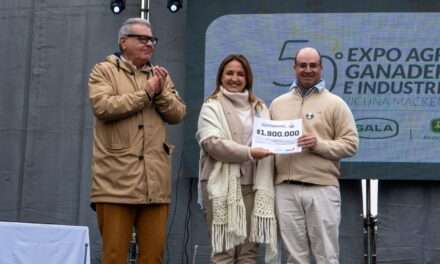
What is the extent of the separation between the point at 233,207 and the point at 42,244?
57.4 inches

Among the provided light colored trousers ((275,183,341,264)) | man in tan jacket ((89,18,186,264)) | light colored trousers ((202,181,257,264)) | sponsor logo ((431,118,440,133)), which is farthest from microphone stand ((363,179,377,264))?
man in tan jacket ((89,18,186,264))

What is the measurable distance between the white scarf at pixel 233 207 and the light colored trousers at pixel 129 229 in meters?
0.25

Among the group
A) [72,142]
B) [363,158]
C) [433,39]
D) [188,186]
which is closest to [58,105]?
[72,142]

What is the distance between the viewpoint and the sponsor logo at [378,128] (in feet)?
17.7

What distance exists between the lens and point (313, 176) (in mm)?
3508

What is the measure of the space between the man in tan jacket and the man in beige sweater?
0.57 meters

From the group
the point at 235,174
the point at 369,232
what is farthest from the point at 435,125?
the point at 235,174

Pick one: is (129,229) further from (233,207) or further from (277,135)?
(277,135)

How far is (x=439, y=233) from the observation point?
17.9 ft

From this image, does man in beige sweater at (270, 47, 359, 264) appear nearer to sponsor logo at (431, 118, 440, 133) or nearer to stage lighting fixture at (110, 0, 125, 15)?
sponsor logo at (431, 118, 440, 133)

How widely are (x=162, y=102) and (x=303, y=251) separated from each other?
3.15 feet

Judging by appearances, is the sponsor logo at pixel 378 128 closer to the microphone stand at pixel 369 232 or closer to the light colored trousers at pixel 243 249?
the microphone stand at pixel 369 232

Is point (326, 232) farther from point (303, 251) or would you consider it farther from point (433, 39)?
point (433, 39)

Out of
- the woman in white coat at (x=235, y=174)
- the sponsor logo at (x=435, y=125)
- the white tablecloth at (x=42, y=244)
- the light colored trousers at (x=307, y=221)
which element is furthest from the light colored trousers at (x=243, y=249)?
the sponsor logo at (x=435, y=125)
